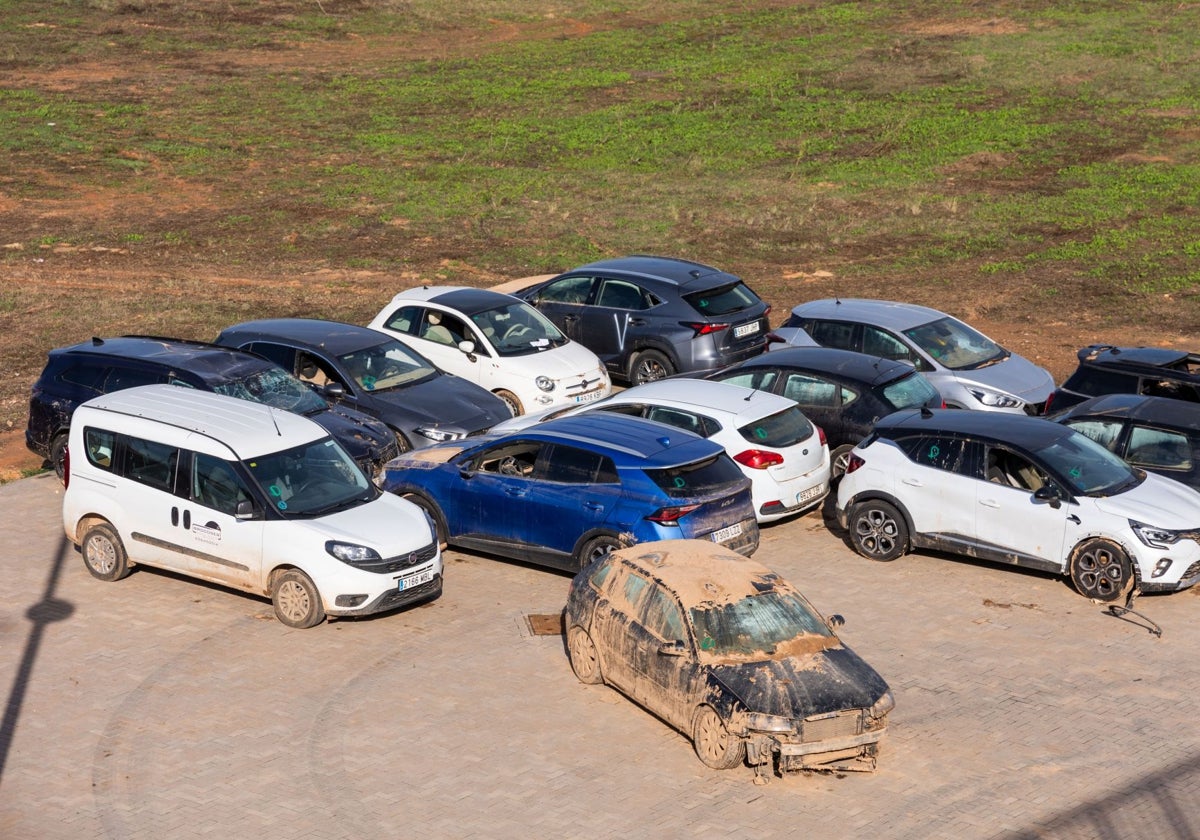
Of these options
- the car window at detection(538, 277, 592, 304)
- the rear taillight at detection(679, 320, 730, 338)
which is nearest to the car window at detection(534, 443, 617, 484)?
the rear taillight at detection(679, 320, 730, 338)

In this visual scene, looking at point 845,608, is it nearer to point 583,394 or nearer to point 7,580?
point 583,394

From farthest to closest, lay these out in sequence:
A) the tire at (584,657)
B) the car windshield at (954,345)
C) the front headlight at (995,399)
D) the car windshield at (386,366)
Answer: the car windshield at (954,345)
the front headlight at (995,399)
the car windshield at (386,366)
the tire at (584,657)

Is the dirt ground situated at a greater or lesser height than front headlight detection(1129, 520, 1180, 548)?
lesser

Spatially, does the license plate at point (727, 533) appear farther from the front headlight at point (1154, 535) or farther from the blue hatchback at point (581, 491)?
the front headlight at point (1154, 535)

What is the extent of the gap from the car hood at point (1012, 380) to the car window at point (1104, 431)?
2.60 meters

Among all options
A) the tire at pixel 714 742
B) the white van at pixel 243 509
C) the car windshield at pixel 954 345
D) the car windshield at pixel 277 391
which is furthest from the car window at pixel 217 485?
the car windshield at pixel 954 345

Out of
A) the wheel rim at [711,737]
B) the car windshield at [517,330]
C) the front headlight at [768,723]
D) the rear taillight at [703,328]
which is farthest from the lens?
the rear taillight at [703,328]

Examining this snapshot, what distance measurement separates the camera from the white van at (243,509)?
42.7 feet

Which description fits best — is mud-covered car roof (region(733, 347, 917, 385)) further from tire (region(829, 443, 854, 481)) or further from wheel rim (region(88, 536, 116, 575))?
wheel rim (region(88, 536, 116, 575))

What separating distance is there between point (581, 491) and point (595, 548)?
1.86 feet

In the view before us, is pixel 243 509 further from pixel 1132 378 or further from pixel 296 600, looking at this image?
pixel 1132 378

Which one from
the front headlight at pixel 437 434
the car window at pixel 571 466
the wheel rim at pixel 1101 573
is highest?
the car window at pixel 571 466

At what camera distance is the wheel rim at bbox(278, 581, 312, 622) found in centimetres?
1307

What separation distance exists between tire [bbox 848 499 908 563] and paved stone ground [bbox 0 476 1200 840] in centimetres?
40
